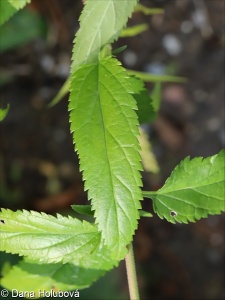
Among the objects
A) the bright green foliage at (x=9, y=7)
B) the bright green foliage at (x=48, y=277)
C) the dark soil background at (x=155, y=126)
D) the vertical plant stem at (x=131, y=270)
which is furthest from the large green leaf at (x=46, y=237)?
the dark soil background at (x=155, y=126)

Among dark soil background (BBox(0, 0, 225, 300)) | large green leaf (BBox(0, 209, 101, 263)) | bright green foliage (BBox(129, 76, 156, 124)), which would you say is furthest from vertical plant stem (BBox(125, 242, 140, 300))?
dark soil background (BBox(0, 0, 225, 300))

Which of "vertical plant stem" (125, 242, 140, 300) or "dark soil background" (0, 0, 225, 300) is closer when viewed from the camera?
"vertical plant stem" (125, 242, 140, 300)

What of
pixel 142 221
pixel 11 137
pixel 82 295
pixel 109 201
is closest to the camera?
pixel 109 201

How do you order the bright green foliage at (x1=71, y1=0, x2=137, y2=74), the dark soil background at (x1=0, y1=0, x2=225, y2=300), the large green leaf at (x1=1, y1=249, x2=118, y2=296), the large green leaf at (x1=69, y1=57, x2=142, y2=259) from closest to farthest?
the large green leaf at (x1=69, y1=57, x2=142, y2=259)
the bright green foliage at (x1=71, y1=0, x2=137, y2=74)
the large green leaf at (x1=1, y1=249, x2=118, y2=296)
the dark soil background at (x1=0, y1=0, x2=225, y2=300)

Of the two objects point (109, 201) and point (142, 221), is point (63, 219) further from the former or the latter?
point (142, 221)

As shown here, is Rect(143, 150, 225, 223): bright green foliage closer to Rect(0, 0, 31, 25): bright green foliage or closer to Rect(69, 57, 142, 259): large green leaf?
Rect(69, 57, 142, 259): large green leaf

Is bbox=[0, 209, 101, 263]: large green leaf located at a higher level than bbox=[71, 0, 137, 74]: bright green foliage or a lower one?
lower

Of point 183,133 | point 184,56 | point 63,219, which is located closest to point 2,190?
point 183,133
